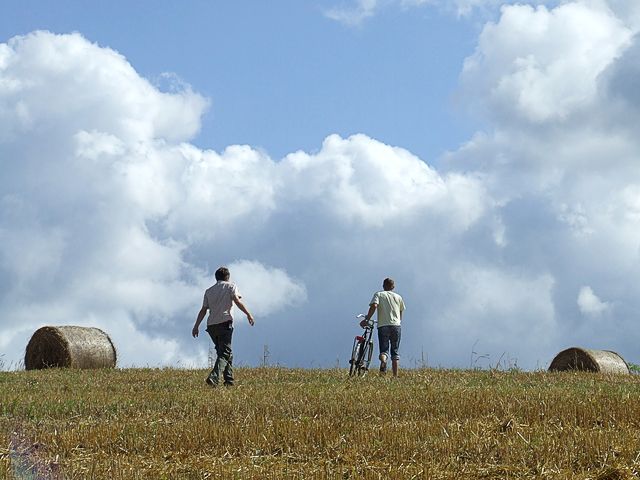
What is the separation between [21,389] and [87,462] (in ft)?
26.9

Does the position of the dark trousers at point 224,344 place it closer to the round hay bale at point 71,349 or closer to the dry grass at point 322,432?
the dry grass at point 322,432

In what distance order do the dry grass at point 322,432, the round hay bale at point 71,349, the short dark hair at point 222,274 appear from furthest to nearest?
the round hay bale at point 71,349 < the short dark hair at point 222,274 < the dry grass at point 322,432

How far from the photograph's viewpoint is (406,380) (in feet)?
62.8

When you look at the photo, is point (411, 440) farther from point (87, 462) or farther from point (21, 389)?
point (21, 389)

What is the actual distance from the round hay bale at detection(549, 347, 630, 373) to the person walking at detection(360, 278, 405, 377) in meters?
7.02

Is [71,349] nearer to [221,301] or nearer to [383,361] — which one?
[221,301]

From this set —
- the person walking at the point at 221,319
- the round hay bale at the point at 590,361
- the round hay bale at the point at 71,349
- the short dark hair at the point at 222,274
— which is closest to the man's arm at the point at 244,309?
the person walking at the point at 221,319

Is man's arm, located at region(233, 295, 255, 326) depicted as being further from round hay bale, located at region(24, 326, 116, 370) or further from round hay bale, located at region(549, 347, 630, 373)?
round hay bale, located at region(549, 347, 630, 373)

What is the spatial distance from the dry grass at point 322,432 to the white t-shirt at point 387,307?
261 cm

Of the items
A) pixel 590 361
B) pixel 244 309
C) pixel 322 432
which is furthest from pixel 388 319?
pixel 322 432

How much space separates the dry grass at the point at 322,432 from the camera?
979cm

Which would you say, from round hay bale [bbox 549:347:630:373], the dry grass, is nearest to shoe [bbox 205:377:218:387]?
the dry grass

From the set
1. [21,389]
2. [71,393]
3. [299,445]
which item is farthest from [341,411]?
[21,389]

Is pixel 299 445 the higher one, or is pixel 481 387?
pixel 481 387
